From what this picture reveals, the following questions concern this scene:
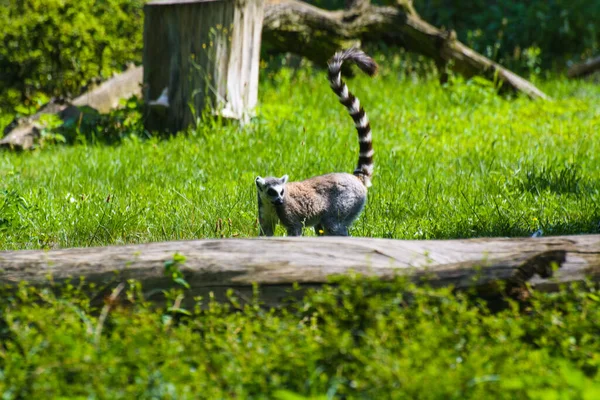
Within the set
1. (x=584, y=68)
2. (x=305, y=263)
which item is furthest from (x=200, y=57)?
(x=584, y=68)

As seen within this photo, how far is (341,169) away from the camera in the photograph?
706 centimetres

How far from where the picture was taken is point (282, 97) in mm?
9938

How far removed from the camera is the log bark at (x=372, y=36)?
393 inches

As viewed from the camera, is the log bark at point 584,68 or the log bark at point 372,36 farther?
the log bark at point 584,68

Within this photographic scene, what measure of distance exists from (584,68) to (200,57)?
651cm

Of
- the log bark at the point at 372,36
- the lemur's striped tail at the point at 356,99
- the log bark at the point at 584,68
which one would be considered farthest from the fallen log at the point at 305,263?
the log bark at the point at 584,68

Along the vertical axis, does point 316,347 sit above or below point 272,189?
below

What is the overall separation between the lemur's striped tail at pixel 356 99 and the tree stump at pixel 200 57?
2709 millimetres

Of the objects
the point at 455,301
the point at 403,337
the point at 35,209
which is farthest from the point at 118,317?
the point at 35,209

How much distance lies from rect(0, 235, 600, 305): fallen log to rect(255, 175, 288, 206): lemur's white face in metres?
1.29

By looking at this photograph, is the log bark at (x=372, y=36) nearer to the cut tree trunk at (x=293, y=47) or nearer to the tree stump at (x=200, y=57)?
the cut tree trunk at (x=293, y=47)

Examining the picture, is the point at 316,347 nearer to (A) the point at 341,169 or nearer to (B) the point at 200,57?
(A) the point at 341,169

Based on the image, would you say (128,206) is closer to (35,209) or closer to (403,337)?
(35,209)

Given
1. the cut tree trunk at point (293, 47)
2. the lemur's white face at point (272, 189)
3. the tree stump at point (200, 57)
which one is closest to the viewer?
the lemur's white face at point (272, 189)
